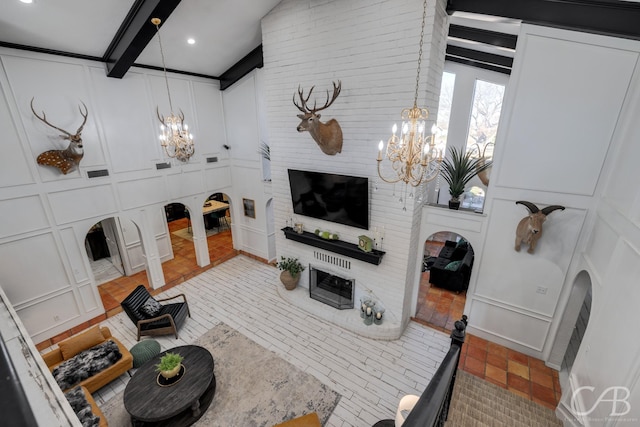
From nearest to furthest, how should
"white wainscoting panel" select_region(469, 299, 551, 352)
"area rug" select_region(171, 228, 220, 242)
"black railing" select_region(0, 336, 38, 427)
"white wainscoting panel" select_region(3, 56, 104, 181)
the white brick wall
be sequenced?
"black railing" select_region(0, 336, 38, 427) < the white brick wall < "white wainscoting panel" select_region(3, 56, 104, 181) < "white wainscoting panel" select_region(469, 299, 551, 352) < "area rug" select_region(171, 228, 220, 242)

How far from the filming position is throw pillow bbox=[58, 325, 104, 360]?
456 cm

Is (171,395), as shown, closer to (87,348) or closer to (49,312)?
(87,348)

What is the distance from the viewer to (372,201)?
16.8 feet

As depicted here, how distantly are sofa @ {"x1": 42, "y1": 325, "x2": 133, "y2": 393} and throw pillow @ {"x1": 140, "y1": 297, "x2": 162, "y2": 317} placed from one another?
83cm

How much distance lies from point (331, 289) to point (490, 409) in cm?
340

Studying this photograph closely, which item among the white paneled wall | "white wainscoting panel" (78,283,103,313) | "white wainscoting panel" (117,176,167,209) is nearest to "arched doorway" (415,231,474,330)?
"white wainscoting panel" (117,176,167,209)

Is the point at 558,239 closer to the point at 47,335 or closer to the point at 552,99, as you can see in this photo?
the point at 552,99

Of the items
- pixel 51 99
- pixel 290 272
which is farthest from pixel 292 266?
pixel 51 99

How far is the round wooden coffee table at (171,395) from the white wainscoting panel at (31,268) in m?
2.98

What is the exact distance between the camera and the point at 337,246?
5.59 meters

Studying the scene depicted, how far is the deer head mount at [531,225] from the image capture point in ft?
14.0

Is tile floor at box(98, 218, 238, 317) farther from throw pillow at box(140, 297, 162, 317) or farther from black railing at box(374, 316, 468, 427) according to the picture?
black railing at box(374, 316, 468, 427)

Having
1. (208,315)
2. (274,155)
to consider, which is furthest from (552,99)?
(208,315)

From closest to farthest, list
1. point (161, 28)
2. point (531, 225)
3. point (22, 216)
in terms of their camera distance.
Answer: point (531, 225) < point (22, 216) < point (161, 28)
